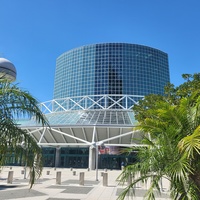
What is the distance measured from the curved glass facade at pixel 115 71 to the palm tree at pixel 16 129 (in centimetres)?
10997

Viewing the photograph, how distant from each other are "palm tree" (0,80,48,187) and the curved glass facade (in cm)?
10997

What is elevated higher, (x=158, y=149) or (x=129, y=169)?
(x=158, y=149)

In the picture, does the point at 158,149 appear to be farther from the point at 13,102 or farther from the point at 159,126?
the point at 13,102

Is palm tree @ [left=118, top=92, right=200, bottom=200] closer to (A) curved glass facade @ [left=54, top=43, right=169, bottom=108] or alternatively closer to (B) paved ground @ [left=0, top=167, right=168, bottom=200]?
(B) paved ground @ [left=0, top=167, right=168, bottom=200]

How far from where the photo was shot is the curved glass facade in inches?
4697

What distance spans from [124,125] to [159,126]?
132 ft

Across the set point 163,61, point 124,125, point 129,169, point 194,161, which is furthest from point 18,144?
point 163,61

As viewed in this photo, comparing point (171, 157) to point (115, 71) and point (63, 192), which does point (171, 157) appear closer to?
point (63, 192)

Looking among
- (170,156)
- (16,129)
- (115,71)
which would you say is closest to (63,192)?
(16,129)

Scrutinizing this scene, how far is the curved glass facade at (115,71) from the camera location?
119312mm

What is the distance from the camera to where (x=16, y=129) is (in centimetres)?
703

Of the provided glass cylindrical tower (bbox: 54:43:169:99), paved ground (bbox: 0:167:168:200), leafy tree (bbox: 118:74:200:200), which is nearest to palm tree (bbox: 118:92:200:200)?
leafy tree (bbox: 118:74:200:200)

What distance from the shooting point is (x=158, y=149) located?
6277 mm

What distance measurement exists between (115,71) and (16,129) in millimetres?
115598
